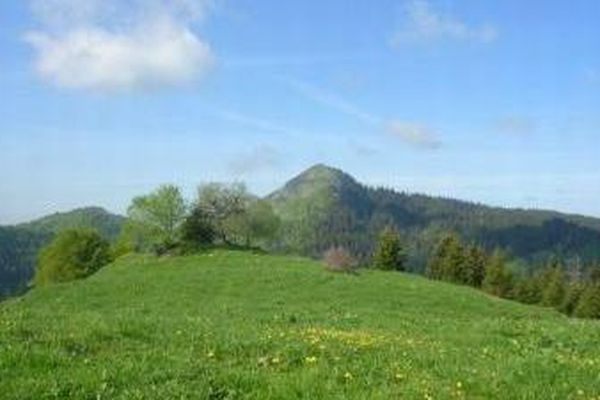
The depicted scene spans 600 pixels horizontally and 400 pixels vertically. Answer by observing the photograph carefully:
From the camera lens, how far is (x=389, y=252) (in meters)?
106

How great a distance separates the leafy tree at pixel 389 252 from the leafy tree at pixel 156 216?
2508cm

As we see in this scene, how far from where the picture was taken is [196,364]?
14469mm

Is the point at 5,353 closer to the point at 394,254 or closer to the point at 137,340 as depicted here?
the point at 137,340

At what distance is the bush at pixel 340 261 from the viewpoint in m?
66.2

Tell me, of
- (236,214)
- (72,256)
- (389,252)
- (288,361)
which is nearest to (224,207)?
(236,214)

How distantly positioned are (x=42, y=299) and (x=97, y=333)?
41.8 metres

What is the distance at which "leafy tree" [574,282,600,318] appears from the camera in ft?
358

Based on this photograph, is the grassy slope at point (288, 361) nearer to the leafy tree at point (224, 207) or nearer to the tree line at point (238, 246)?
the tree line at point (238, 246)

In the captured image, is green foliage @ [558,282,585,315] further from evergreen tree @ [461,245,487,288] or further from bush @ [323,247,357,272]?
bush @ [323,247,357,272]

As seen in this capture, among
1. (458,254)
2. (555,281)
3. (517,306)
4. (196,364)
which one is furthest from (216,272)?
(555,281)

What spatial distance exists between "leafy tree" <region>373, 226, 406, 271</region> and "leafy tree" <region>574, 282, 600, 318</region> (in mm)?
22455

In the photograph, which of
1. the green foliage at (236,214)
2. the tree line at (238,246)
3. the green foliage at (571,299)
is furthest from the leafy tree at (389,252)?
the green foliage at (571,299)

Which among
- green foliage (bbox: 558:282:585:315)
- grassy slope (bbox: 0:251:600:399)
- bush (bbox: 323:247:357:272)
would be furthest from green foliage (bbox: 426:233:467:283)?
grassy slope (bbox: 0:251:600:399)

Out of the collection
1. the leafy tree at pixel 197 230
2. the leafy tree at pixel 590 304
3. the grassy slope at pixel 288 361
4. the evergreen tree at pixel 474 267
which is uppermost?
the leafy tree at pixel 197 230
